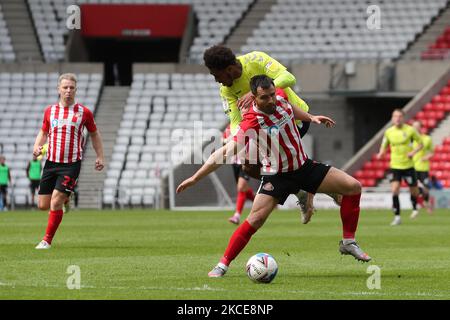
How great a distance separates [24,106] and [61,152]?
77.3ft

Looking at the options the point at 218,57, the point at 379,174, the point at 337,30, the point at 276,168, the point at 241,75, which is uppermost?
the point at 337,30

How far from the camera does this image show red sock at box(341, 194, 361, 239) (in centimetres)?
1062

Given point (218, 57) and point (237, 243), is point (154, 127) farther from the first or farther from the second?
point (237, 243)

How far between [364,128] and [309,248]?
23.4 m

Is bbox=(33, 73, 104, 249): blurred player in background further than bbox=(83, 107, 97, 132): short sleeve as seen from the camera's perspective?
No

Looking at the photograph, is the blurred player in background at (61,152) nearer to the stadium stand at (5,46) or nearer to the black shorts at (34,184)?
the black shorts at (34,184)

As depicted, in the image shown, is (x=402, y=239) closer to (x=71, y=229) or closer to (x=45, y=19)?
(x=71, y=229)

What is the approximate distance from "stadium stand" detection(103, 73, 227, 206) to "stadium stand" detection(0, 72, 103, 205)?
60.7 inches

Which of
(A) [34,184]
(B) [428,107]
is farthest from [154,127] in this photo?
(B) [428,107]

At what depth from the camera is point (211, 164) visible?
31.5 feet

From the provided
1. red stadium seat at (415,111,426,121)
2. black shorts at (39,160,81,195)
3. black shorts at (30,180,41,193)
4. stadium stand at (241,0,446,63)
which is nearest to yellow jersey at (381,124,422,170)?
black shorts at (39,160,81,195)

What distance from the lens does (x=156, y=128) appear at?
35844 millimetres

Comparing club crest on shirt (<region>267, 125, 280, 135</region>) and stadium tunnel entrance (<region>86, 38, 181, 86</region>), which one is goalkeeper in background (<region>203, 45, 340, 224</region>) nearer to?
club crest on shirt (<region>267, 125, 280, 135</region>)
